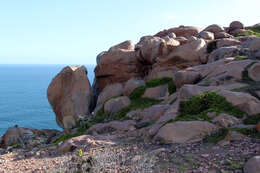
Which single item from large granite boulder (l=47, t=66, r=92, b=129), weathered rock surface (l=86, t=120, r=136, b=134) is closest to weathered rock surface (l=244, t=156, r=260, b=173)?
weathered rock surface (l=86, t=120, r=136, b=134)

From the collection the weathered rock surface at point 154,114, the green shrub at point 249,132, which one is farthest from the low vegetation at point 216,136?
the weathered rock surface at point 154,114

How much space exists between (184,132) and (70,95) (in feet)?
61.5

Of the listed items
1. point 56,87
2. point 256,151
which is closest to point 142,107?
point 256,151

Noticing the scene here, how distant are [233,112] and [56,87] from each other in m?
21.2

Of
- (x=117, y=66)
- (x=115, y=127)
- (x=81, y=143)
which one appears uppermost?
(x=117, y=66)

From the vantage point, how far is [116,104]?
18766mm

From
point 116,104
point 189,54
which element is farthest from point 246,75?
point 116,104

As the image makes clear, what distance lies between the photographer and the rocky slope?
27.0ft

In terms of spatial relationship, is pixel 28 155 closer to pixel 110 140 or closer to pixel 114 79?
Answer: pixel 110 140

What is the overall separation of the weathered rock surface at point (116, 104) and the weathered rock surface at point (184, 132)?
8.02 m

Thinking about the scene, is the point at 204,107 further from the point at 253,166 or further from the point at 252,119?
the point at 253,166

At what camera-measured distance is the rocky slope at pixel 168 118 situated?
8227mm

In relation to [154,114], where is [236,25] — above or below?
above

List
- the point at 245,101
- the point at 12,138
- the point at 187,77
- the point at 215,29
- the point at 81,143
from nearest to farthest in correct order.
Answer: the point at 245,101, the point at 81,143, the point at 187,77, the point at 12,138, the point at 215,29
